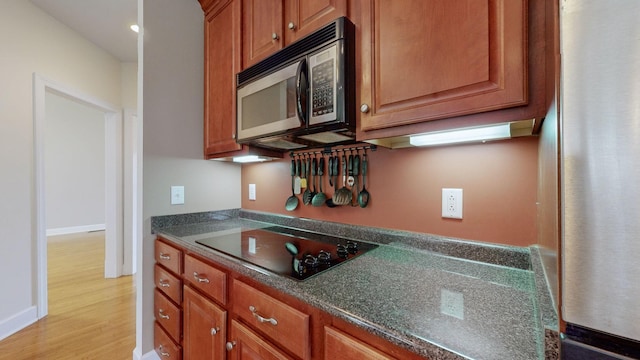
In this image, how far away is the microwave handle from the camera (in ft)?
3.49

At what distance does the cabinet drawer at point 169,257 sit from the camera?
4.41ft

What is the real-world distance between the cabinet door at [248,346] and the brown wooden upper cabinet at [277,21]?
1.21 m

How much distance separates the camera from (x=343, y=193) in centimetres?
133

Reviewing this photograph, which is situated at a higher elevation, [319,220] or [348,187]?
[348,187]

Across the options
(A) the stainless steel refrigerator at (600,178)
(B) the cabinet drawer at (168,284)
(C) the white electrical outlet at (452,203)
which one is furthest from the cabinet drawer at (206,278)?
(A) the stainless steel refrigerator at (600,178)

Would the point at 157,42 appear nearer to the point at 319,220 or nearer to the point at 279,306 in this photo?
the point at 319,220

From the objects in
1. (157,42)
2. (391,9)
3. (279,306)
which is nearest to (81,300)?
(157,42)

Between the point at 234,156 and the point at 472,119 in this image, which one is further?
the point at 234,156

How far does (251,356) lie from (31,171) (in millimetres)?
2646

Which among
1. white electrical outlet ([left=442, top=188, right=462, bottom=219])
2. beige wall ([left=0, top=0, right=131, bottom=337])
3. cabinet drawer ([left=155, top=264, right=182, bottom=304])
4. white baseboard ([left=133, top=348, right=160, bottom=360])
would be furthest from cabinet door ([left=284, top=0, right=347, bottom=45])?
beige wall ([left=0, top=0, right=131, bottom=337])

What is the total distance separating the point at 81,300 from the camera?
2492 millimetres

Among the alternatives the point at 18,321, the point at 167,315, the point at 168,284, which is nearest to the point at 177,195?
the point at 168,284

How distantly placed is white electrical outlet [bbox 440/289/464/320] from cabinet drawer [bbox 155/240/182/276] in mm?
1246

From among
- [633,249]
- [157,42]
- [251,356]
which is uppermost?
[157,42]
